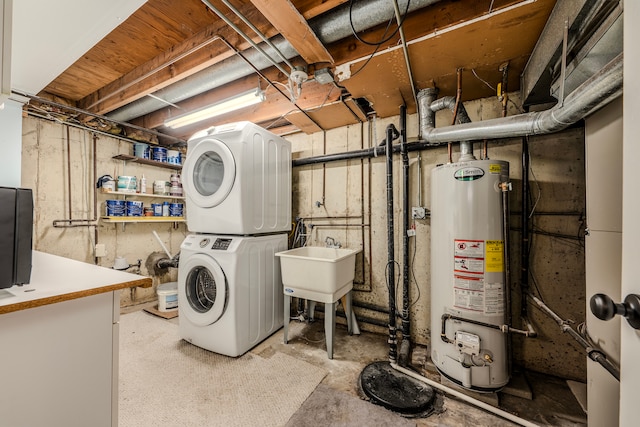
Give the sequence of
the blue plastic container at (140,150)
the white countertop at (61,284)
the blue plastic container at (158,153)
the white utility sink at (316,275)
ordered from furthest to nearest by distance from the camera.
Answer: the blue plastic container at (158,153)
the blue plastic container at (140,150)
the white utility sink at (316,275)
the white countertop at (61,284)

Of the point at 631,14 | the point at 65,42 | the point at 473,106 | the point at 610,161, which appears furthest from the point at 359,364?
the point at 65,42

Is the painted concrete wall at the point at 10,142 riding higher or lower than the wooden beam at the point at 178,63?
lower

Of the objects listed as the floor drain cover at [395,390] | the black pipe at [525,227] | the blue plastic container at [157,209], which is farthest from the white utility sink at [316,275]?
the blue plastic container at [157,209]

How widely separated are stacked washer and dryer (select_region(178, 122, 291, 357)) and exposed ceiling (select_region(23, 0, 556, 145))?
52 cm

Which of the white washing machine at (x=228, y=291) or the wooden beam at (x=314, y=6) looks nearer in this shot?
the wooden beam at (x=314, y=6)

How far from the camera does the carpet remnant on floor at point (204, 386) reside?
144 cm

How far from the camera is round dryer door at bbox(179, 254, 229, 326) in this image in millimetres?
1979

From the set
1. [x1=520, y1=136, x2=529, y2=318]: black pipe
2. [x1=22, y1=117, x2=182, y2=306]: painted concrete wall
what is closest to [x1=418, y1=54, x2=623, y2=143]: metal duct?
[x1=520, y1=136, x2=529, y2=318]: black pipe

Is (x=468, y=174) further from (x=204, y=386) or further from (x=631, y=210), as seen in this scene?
(x=204, y=386)

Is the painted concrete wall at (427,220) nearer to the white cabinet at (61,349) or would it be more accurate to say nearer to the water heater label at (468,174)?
the water heater label at (468,174)

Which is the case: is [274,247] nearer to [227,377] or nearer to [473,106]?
[227,377]

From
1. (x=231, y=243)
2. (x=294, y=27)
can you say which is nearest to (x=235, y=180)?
(x=231, y=243)

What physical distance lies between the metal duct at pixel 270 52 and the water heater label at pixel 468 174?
1.00 m

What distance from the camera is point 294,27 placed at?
1361 millimetres
